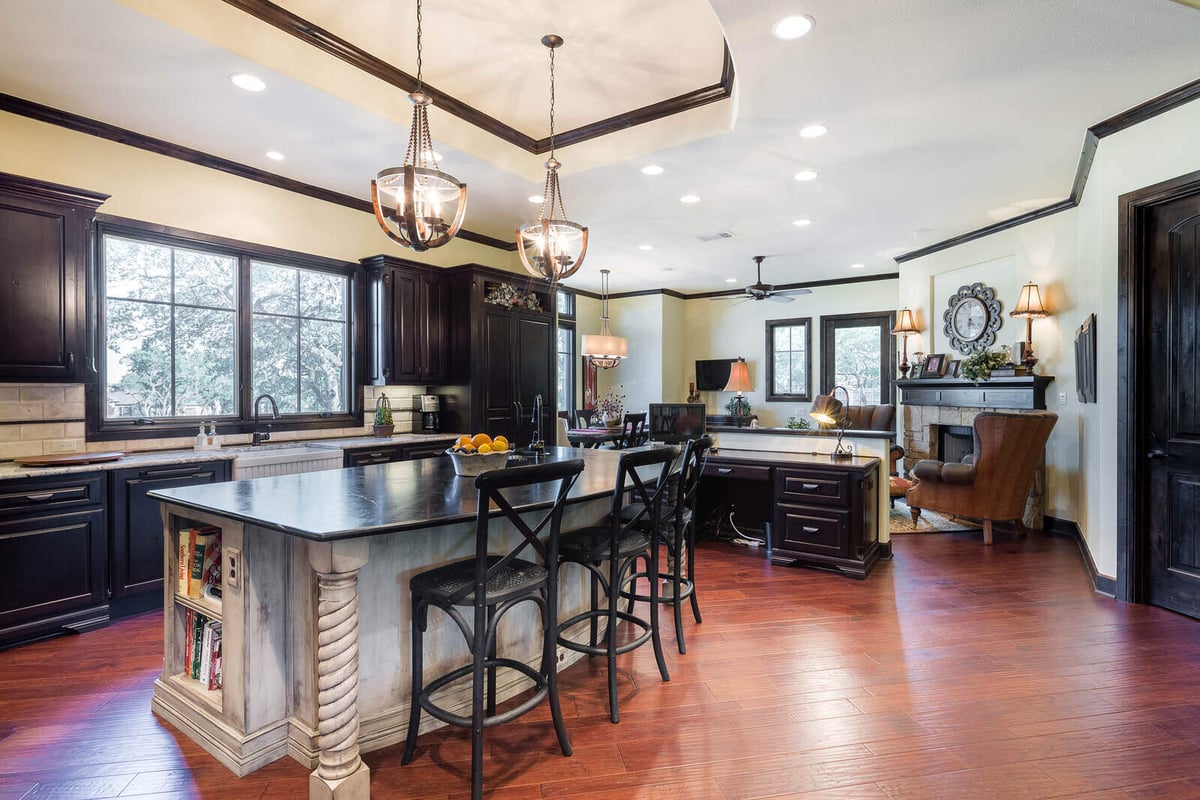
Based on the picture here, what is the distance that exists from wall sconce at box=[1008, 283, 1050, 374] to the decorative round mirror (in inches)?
18.6

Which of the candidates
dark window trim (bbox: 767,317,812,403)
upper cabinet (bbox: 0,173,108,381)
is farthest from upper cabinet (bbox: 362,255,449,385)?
dark window trim (bbox: 767,317,812,403)

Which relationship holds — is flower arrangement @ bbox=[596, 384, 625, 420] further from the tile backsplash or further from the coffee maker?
the tile backsplash

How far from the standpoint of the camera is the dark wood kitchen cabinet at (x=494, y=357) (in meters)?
5.57

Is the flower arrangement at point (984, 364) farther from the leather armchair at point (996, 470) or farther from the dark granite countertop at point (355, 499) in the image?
the dark granite countertop at point (355, 499)

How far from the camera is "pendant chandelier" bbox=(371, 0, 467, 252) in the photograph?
2498 millimetres

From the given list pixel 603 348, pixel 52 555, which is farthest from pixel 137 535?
pixel 603 348

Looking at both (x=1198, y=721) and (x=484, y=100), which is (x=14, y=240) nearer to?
(x=484, y=100)

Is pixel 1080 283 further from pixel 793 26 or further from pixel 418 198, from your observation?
pixel 418 198

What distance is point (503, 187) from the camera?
190 inches

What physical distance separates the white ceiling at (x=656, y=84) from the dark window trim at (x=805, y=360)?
4.29m

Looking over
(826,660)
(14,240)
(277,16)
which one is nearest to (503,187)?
(277,16)

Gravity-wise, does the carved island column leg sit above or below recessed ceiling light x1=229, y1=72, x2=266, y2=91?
below

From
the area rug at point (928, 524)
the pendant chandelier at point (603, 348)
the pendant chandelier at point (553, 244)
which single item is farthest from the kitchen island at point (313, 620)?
the pendant chandelier at point (603, 348)

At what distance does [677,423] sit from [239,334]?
142 inches
